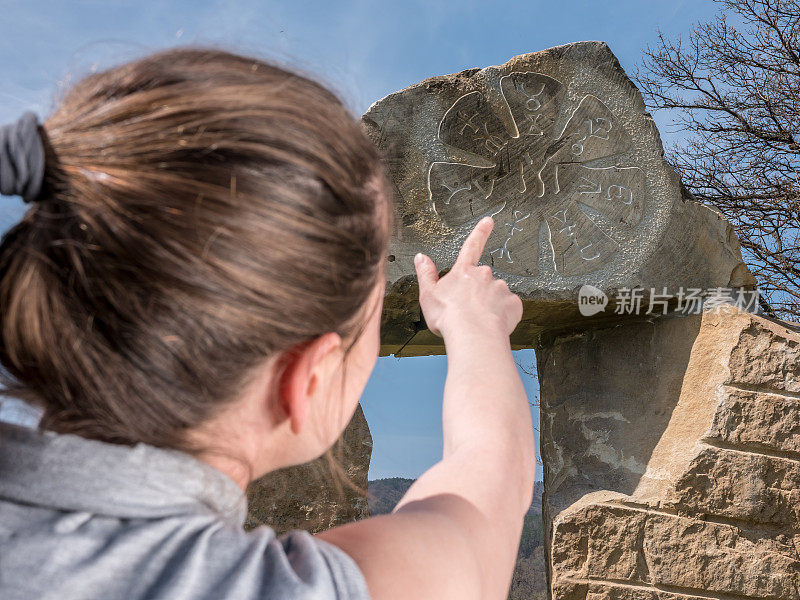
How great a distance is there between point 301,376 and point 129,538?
193mm

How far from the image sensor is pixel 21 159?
2.00 feet

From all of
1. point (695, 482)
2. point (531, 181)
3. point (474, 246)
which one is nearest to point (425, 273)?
point (474, 246)

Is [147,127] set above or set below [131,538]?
above

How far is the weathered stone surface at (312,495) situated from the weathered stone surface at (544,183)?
539mm

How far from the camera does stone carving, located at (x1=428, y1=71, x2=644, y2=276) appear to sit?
2502mm

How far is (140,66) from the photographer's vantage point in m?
0.68

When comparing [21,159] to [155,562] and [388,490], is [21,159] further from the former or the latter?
[388,490]

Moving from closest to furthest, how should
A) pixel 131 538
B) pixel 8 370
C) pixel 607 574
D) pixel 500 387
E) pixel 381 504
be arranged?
pixel 131 538
pixel 8 370
pixel 500 387
pixel 607 574
pixel 381 504

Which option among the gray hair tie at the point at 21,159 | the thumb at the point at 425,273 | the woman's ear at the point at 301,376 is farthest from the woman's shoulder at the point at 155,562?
the thumb at the point at 425,273

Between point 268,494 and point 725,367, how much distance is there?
160 cm

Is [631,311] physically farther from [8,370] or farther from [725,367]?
[8,370]

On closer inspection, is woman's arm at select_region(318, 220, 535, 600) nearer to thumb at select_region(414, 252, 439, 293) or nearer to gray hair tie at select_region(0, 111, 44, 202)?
thumb at select_region(414, 252, 439, 293)

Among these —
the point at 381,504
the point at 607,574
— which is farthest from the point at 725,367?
the point at 381,504

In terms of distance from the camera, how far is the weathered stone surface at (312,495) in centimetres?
266
